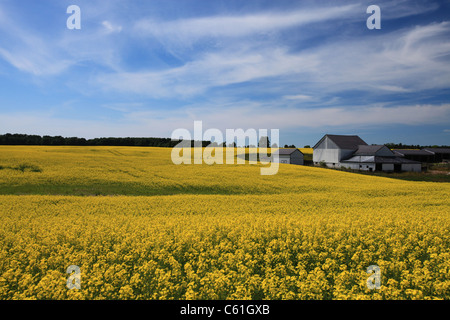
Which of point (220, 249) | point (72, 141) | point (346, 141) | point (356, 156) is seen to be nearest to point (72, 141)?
point (72, 141)

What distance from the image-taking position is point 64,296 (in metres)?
5.68

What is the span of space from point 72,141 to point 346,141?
67.1 metres

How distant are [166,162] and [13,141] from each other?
51.6 m

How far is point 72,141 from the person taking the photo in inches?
2719

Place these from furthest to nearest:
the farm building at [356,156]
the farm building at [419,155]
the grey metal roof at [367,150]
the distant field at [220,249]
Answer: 1. the farm building at [419,155]
2. the grey metal roof at [367,150]
3. the farm building at [356,156]
4. the distant field at [220,249]

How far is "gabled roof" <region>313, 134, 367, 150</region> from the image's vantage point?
5896 cm

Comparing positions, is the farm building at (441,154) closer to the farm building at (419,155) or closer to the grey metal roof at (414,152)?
the farm building at (419,155)

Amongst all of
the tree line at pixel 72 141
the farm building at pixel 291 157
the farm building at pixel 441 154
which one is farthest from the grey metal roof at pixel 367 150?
the farm building at pixel 441 154

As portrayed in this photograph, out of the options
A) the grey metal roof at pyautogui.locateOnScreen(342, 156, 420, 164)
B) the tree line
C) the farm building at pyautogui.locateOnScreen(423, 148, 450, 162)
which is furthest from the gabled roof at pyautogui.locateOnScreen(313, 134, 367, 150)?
the farm building at pyautogui.locateOnScreen(423, 148, 450, 162)

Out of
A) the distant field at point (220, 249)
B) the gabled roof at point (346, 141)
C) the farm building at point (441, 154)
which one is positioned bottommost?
the distant field at point (220, 249)

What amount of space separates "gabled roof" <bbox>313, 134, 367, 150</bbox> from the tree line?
31825mm

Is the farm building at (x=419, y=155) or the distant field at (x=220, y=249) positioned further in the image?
the farm building at (x=419, y=155)

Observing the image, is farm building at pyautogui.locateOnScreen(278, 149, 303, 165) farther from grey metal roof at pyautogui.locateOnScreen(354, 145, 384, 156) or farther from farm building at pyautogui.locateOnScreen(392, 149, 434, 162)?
farm building at pyautogui.locateOnScreen(392, 149, 434, 162)

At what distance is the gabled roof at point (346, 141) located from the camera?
2321 inches
